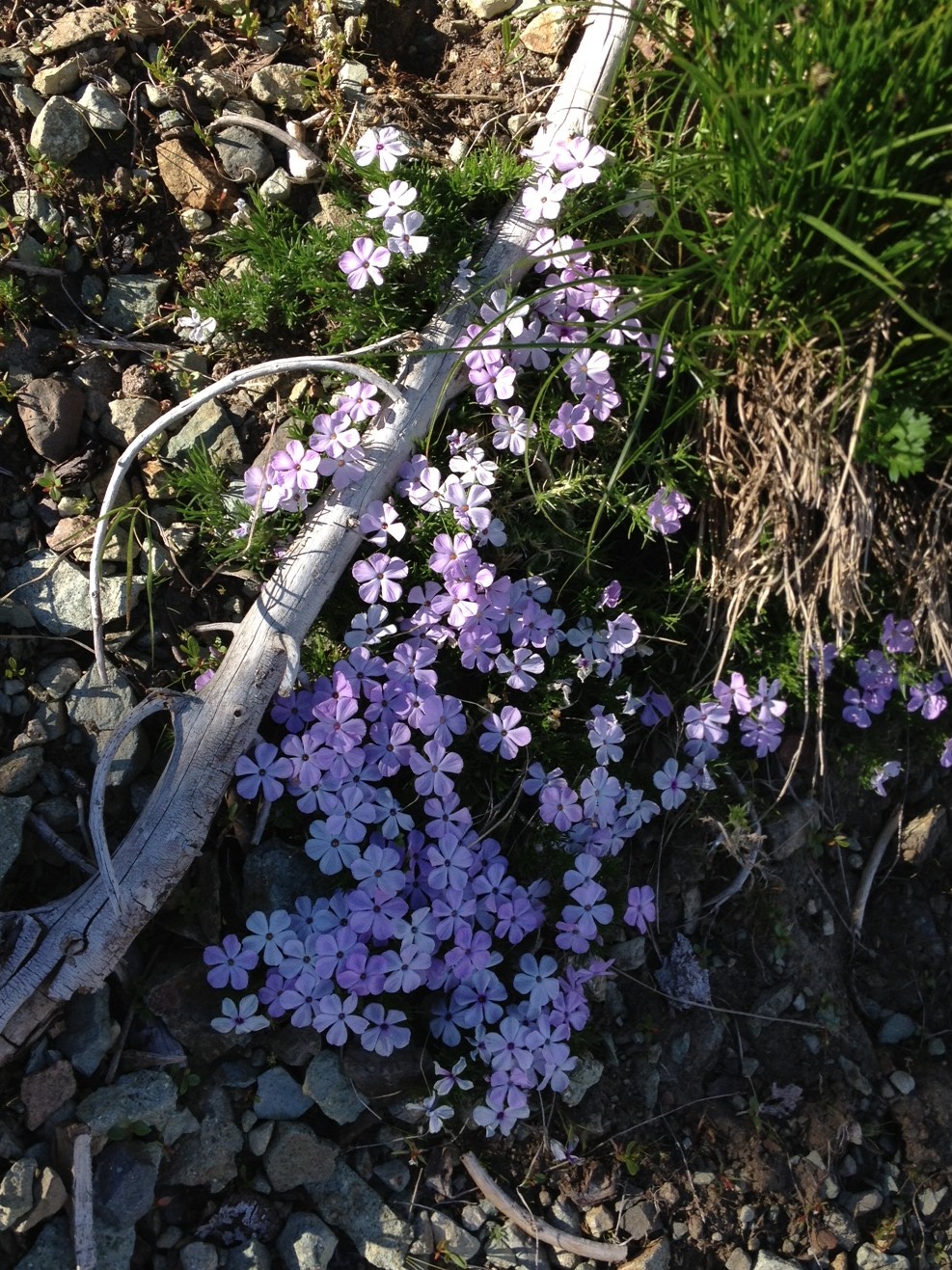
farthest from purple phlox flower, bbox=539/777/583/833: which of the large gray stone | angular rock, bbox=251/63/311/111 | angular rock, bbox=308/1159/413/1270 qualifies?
angular rock, bbox=251/63/311/111

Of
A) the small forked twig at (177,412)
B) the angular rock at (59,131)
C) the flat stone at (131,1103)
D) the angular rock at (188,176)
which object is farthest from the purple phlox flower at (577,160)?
the flat stone at (131,1103)

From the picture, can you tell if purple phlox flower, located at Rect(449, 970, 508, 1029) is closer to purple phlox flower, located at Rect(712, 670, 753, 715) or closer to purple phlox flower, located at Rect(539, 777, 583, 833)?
purple phlox flower, located at Rect(539, 777, 583, 833)

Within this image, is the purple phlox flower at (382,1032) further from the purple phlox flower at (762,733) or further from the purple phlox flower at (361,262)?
the purple phlox flower at (361,262)

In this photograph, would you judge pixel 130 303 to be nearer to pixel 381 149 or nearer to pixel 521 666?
pixel 381 149

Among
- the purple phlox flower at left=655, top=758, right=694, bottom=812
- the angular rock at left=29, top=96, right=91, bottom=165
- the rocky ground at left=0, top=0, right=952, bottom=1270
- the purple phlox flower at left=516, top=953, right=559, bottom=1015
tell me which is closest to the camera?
the rocky ground at left=0, top=0, right=952, bottom=1270

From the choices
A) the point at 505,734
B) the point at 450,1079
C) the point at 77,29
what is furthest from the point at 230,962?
the point at 77,29

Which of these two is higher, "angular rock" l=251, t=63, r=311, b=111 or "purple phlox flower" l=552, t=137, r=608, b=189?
"angular rock" l=251, t=63, r=311, b=111
